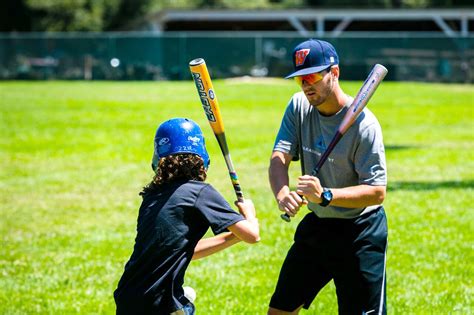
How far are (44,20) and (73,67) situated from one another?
21229 millimetres

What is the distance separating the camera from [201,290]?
8.03 m

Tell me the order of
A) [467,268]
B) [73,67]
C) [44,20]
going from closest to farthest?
1. [467,268]
2. [73,67]
3. [44,20]

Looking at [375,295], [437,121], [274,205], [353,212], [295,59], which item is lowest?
[437,121]

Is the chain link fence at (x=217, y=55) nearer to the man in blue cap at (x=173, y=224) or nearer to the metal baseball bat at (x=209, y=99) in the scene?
the metal baseball bat at (x=209, y=99)

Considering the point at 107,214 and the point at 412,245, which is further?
the point at 107,214

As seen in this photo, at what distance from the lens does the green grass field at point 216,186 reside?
794 centimetres

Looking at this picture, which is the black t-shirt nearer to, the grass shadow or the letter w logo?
the letter w logo

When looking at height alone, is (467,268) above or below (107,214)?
above

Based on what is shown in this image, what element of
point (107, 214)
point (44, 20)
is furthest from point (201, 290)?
point (44, 20)

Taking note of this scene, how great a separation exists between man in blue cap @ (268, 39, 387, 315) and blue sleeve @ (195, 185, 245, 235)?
0.51 meters

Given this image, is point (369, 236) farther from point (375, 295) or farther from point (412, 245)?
point (412, 245)

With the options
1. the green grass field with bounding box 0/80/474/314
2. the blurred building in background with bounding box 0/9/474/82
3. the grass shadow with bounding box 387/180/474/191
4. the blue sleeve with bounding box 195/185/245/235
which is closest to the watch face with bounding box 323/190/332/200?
the blue sleeve with bounding box 195/185/245/235

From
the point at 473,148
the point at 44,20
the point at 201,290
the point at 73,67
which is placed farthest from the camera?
the point at 44,20

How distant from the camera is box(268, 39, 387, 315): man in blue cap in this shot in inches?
204
